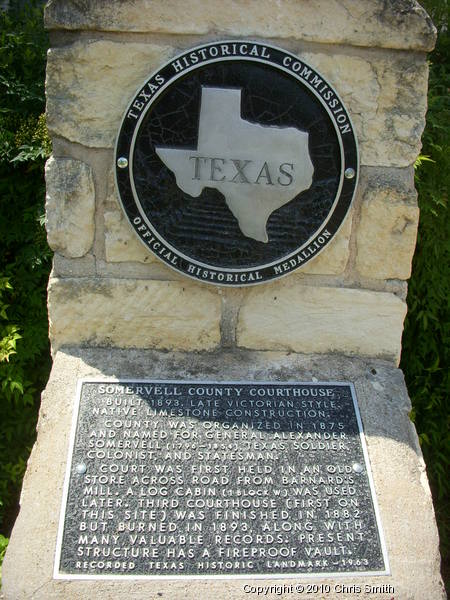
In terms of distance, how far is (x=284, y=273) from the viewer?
2432mm

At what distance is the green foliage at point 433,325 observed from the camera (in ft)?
10.7

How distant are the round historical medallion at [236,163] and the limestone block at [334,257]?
8 cm

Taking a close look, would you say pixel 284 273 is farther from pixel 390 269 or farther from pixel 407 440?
pixel 407 440

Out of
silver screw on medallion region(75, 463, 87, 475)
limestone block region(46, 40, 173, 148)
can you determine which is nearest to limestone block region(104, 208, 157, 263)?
limestone block region(46, 40, 173, 148)

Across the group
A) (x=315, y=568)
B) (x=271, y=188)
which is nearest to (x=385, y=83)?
(x=271, y=188)

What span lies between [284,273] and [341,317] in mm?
322

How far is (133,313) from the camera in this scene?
8.27 ft

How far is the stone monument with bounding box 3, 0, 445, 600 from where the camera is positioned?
2000 mm

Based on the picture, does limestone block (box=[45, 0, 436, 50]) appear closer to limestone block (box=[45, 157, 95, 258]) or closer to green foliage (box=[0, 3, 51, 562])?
limestone block (box=[45, 157, 95, 258])

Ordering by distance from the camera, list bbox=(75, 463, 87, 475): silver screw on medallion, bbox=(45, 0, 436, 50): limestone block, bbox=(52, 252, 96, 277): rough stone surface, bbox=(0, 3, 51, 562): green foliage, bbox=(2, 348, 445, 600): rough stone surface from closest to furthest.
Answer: bbox=(2, 348, 445, 600): rough stone surface < bbox=(75, 463, 87, 475): silver screw on medallion < bbox=(45, 0, 436, 50): limestone block < bbox=(52, 252, 96, 277): rough stone surface < bbox=(0, 3, 51, 562): green foliage

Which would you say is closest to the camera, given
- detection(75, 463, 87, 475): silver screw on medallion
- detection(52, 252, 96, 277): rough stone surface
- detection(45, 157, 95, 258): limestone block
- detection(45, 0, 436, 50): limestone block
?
detection(75, 463, 87, 475): silver screw on medallion

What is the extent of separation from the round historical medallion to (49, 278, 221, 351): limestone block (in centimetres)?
15

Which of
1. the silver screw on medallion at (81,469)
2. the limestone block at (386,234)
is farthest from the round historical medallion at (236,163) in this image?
the silver screw on medallion at (81,469)

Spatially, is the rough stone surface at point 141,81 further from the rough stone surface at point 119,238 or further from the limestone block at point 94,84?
the rough stone surface at point 119,238
